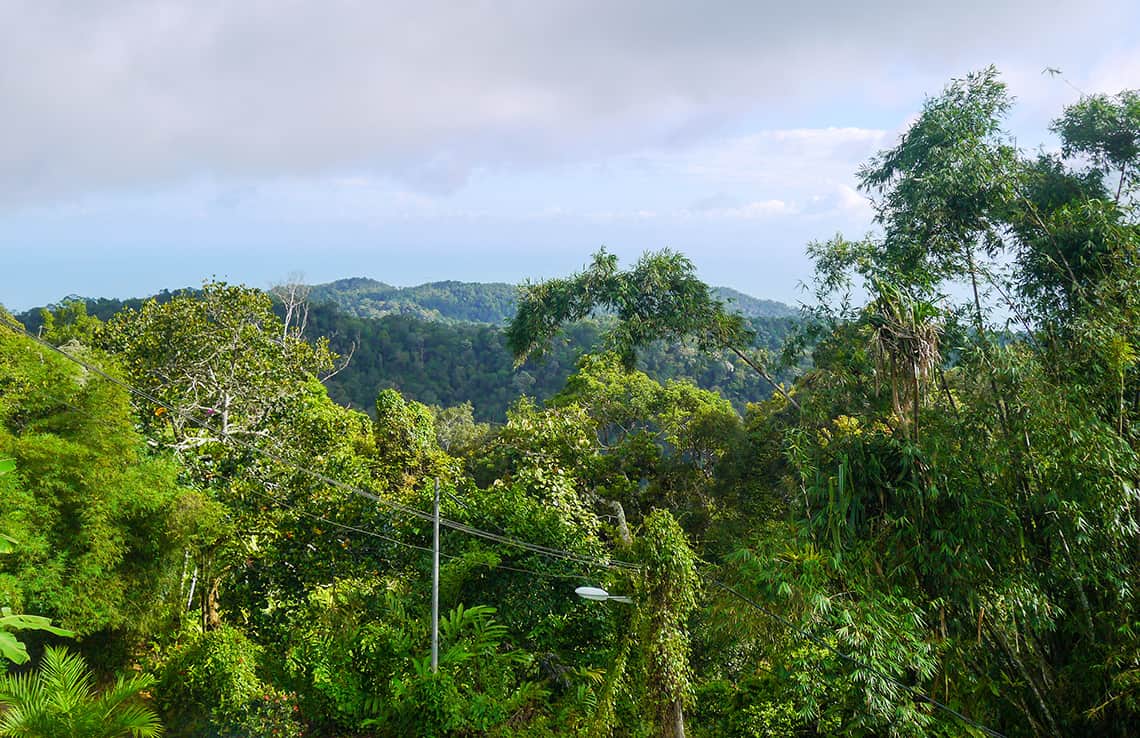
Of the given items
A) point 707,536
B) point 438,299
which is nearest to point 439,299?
point 438,299

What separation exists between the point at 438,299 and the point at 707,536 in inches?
3540

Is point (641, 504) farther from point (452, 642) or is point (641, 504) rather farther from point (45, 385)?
point (45, 385)

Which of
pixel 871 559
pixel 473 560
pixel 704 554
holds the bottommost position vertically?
pixel 704 554

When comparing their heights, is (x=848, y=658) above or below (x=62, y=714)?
above

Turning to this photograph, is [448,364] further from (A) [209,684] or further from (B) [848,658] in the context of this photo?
(B) [848,658]

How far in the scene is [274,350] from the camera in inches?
525

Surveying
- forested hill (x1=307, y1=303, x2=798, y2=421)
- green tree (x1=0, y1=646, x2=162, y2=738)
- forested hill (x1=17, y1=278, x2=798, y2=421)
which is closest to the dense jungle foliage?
green tree (x1=0, y1=646, x2=162, y2=738)

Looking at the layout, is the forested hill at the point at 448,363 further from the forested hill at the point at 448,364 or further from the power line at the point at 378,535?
the power line at the point at 378,535

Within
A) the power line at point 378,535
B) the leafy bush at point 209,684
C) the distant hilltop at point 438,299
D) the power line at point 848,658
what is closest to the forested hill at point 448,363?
the power line at point 378,535

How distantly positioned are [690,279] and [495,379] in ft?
116

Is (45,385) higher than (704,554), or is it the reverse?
(45,385)

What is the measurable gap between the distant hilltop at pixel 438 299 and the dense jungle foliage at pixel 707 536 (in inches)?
2892

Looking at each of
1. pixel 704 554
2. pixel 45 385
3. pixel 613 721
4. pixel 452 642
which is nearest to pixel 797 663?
pixel 613 721

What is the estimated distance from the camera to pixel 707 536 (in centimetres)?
1202
